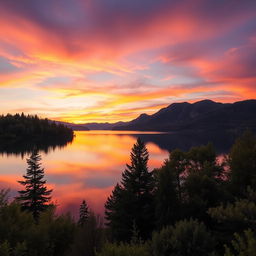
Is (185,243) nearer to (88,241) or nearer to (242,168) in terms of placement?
(88,241)

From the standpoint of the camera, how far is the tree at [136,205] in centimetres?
2867

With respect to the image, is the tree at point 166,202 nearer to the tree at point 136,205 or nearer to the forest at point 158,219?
the forest at point 158,219

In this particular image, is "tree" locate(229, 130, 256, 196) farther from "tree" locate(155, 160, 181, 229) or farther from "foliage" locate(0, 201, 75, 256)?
"foliage" locate(0, 201, 75, 256)

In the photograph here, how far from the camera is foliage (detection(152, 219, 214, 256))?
1736 cm

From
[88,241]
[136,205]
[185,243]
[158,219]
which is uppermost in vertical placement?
[185,243]

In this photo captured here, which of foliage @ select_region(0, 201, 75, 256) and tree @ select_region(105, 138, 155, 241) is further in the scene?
tree @ select_region(105, 138, 155, 241)

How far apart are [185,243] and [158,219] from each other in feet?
32.3

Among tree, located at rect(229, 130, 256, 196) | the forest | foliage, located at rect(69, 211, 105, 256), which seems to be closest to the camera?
the forest

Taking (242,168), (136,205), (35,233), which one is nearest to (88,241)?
(35,233)

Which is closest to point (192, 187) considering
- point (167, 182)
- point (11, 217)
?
point (167, 182)

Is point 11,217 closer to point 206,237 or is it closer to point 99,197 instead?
point 206,237

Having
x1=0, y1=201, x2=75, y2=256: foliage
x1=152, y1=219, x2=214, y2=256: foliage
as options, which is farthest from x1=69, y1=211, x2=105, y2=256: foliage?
x1=152, y1=219, x2=214, y2=256: foliage

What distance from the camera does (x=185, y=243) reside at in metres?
17.6

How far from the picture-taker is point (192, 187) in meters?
31.1
